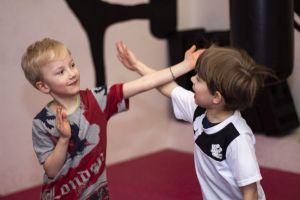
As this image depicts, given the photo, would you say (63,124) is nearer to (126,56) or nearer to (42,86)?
(42,86)

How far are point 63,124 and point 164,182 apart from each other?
58.6 inches

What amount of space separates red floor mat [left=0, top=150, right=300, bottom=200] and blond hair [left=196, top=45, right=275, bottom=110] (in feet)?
3.99

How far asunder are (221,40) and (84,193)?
6.23ft

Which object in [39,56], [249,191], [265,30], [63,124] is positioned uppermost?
[39,56]

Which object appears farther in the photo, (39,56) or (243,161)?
(39,56)

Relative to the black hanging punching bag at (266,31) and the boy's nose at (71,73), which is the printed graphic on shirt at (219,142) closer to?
the boy's nose at (71,73)

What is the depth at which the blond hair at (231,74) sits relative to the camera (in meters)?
1.59

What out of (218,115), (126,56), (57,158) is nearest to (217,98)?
(218,115)

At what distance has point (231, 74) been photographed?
159 cm

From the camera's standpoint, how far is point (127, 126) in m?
3.52

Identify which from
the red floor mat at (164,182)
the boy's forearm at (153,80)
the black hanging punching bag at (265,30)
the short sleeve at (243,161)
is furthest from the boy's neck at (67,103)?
the red floor mat at (164,182)

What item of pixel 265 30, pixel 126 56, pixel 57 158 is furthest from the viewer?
pixel 265 30

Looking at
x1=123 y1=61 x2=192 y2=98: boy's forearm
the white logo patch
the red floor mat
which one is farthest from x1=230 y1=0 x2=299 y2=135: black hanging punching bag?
the white logo patch

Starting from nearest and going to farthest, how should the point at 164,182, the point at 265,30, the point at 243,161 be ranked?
the point at 243,161 < the point at 265,30 < the point at 164,182
